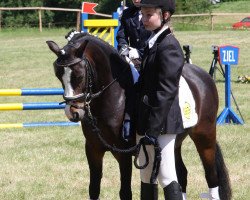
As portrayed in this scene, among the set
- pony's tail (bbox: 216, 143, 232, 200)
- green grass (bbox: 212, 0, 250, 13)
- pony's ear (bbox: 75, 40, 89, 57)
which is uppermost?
pony's ear (bbox: 75, 40, 89, 57)

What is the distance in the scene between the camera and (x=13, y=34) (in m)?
31.1

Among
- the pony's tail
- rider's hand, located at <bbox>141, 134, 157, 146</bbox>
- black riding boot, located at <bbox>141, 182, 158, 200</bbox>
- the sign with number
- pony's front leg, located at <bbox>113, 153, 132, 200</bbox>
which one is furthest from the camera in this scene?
the sign with number

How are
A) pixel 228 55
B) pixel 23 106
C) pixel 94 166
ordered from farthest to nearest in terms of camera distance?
pixel 228 55, pixel 23 106, pixel 94 166

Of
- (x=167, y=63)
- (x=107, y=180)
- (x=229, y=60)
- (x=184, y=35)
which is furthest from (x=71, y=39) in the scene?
(x=184, y=35)

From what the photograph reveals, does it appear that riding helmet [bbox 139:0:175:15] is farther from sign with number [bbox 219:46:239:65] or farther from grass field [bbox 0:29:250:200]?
sign with number [bbox 219:46:239:65]

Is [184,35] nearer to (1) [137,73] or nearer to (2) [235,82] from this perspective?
(2) [235,82]

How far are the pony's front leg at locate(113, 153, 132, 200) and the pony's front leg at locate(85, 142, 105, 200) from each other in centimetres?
20

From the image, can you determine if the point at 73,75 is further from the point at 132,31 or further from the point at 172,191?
the point at 132,31

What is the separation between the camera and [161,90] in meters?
3.66

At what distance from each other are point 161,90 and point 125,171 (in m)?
1.00

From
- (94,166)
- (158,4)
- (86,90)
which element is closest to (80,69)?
(86,90)

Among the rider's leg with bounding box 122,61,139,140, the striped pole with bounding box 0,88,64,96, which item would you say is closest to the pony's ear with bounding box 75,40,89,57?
the rider's leg with bounding box 122,61,139,140

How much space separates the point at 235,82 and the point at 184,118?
37.2 feet

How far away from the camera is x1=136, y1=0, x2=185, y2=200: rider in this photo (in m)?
3.65
